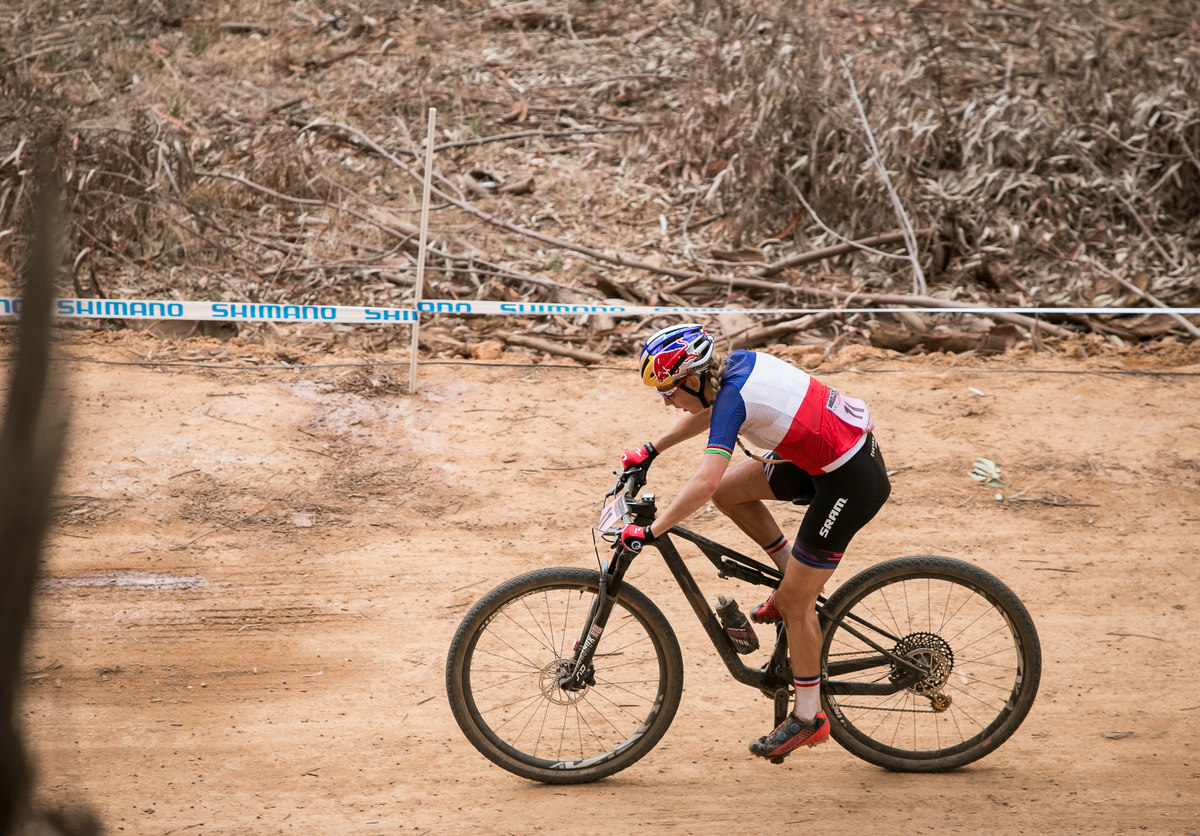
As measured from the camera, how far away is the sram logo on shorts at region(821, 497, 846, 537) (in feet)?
15.0

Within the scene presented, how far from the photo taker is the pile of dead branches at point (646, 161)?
1160 cm

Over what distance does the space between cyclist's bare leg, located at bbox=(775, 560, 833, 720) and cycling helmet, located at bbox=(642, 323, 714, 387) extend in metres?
1.01

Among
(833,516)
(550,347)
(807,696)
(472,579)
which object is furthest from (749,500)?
(550,347)

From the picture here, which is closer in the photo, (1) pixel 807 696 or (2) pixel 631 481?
(2) pixel 631 481

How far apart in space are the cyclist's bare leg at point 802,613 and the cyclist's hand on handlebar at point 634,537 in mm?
711

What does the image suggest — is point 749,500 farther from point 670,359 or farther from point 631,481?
point 670,359

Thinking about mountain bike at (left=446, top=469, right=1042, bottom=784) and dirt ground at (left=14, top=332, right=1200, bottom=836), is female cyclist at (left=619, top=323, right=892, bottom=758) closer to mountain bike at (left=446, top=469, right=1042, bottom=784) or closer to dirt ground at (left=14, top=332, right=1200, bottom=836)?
mountain bike at (left=446, top=469, right=1042, bottom=784)

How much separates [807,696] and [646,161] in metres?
10.7

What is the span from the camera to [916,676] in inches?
194

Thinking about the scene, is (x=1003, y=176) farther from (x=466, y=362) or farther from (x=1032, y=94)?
(x=466, y=362)

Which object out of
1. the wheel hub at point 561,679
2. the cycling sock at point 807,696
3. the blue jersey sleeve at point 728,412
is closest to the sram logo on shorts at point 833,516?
the blue jersey sleeve at point 728,412

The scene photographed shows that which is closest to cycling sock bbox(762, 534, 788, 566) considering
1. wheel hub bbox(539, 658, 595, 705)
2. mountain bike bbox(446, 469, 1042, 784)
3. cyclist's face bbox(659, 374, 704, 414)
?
mountain bike bbox(446, 469, 1042, 784)

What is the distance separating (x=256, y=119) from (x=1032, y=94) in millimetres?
10985

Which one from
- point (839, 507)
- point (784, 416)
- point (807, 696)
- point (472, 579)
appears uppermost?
point (784, 416)
